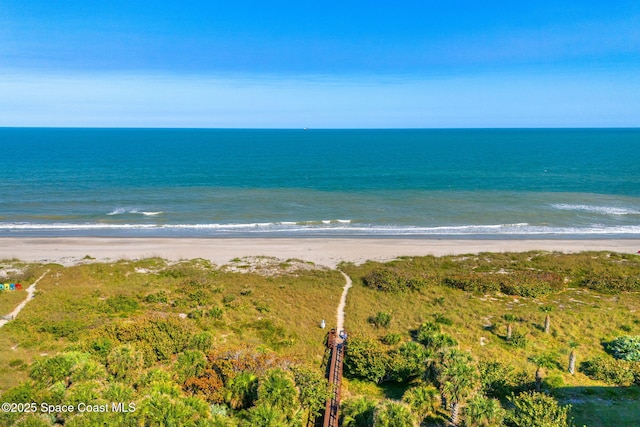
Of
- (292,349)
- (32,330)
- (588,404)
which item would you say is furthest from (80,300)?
(588,404)

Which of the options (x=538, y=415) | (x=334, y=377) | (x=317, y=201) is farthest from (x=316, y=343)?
(x=317, y=201)

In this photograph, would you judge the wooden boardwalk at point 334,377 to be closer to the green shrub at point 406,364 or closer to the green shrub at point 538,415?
the green shrub at point 406,364

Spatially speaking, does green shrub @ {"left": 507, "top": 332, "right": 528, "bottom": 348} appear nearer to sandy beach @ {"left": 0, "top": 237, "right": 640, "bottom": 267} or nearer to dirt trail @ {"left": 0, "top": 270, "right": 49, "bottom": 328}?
sandy beach @ {"left": 0, "top": 237, "right": 640, "bottom": 267}

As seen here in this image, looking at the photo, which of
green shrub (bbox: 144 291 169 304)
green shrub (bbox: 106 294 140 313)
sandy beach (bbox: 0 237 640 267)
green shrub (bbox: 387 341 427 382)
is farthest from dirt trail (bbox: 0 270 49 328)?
green shrub (bbox: 387 341 427 382)

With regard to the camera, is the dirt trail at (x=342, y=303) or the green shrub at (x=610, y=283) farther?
the green shrub at (x=610, y=283)

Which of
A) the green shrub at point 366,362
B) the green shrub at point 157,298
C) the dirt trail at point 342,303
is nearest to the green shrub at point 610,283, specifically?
the dirt trail at point 342,303

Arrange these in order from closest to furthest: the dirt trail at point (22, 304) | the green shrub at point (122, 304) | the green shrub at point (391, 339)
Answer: the green shrub at point (391, 339) < the dirt trail at point (22, 304) < the green shrub at point (122, 304)
